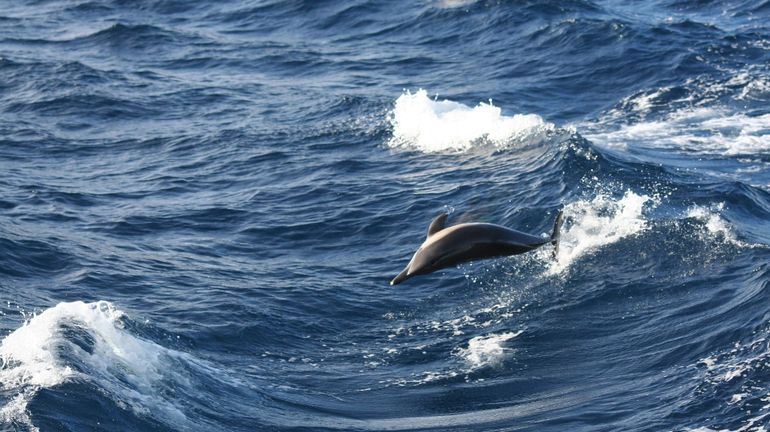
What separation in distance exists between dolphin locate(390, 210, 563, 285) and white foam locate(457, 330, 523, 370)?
17.6ft

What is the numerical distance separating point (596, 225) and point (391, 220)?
459cm

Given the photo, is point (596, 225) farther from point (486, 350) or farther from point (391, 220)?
point (486, 350)

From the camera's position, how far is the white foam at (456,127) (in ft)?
104

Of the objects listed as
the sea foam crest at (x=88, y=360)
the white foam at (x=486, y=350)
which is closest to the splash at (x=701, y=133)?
the white foam at (x=486, y=350)

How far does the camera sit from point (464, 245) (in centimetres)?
1515

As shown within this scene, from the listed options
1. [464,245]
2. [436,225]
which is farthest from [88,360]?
[464,245]

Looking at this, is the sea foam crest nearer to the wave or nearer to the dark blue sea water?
the dark blue sea water

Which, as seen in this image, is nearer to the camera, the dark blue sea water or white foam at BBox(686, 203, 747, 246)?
the dark blue sea water

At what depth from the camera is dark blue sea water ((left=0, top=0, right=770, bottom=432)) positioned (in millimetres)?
18859

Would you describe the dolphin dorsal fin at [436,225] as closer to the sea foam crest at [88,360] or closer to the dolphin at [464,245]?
the dolphin at [464,245]

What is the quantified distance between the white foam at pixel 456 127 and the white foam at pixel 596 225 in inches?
199

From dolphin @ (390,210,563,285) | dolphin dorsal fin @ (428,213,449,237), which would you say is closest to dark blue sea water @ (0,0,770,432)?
dolphin @ (390,210,563,285)

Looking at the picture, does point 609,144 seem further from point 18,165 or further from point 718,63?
point 18,165

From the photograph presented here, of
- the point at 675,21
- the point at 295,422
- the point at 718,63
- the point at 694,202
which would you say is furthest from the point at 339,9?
the point at 295,422
